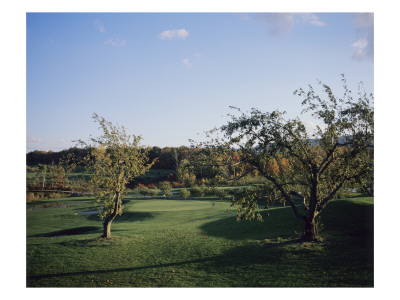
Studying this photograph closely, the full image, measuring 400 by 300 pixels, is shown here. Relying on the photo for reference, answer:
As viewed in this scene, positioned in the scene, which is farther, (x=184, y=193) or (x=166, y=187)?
(x=166, y=187)

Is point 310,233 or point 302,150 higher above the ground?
point 302,150

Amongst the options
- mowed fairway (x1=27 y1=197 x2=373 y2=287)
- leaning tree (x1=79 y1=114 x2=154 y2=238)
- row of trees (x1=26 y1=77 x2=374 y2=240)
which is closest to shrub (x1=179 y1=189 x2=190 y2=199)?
mowed fairway (x1=27 y1=197 x2=373 y2=287)

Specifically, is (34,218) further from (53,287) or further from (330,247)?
(330,247)

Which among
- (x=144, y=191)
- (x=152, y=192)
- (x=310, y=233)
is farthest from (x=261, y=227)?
(x=144, y=191)

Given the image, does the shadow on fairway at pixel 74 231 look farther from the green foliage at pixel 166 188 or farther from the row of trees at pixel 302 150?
the green foliage at pixel 166 188

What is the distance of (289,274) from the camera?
18.4 feet

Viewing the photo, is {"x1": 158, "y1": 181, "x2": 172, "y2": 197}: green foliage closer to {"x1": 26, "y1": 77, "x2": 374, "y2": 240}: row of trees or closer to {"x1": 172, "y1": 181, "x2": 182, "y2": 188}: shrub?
{"x1": 172, "y1": 181, "x2": 182, "y2": 188}: shrub

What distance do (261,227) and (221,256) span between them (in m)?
3.41

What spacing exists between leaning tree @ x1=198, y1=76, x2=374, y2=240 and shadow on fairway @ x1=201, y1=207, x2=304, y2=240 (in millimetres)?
1711

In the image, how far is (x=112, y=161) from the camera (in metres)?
8.58

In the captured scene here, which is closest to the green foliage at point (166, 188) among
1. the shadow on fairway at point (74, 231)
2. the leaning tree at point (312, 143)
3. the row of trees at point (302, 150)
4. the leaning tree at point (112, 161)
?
the shadow on fairway at point (74, 231)

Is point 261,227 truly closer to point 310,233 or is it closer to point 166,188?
point 310,233
